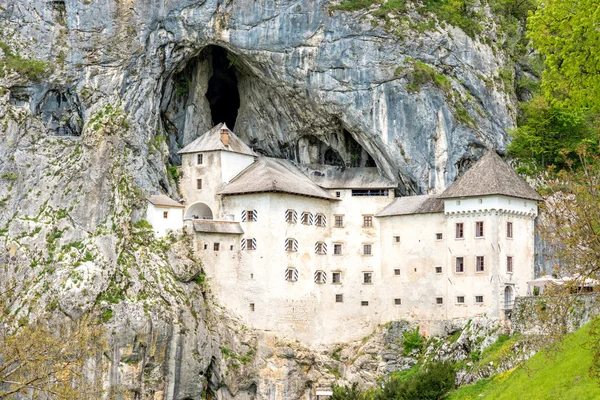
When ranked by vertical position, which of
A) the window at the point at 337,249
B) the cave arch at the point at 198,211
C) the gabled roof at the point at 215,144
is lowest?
the window at the point at 337,249

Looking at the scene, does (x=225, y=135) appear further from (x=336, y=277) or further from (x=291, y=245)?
(x=336, y=277)

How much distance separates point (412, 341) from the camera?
78.5 m

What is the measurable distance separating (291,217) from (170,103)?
15732mm

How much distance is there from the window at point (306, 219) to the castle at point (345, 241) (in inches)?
3.2

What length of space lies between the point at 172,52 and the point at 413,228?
24.8 metres

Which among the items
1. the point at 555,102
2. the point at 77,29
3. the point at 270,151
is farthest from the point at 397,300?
the point at 555,102

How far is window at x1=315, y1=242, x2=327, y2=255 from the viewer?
8194cm

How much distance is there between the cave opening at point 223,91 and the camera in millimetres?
90000

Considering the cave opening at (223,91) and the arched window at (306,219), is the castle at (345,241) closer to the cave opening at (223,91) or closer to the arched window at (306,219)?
the arched window at (306,219)

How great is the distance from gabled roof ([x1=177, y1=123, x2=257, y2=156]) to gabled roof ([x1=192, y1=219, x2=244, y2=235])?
6821 mm

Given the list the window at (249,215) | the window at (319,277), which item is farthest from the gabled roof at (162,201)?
the window at (319,277)

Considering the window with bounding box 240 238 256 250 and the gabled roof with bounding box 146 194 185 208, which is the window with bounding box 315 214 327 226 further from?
the gabled roof with bounding box 146 194 185 208

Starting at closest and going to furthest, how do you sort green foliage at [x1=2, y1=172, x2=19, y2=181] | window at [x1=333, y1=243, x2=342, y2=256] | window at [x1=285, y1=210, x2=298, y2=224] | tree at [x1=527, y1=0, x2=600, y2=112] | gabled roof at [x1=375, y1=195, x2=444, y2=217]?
tree at [x1=527, y1=0, x2=600, y2=112], gabled roof at [x1=375, y1=195, x2=444, y2=217], window at [x1=285, y1=210, x2=298, y2=224], green foliage at [x1=2, y1=172, x2=19, y2=181], window at [x1=333, y1=243, x2=342, y2=256]

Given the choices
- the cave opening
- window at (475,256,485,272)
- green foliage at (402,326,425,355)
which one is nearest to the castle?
window at (475,256,485,272)
